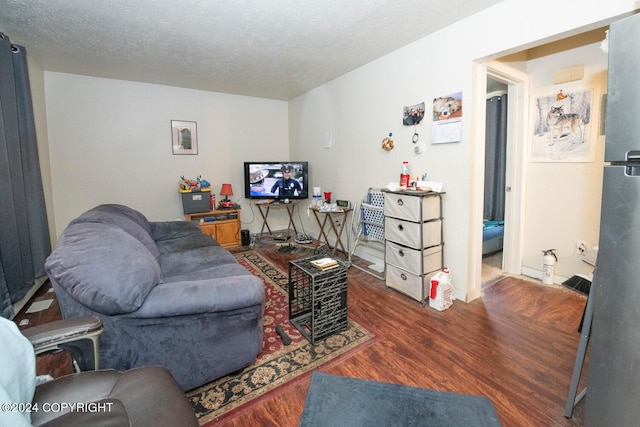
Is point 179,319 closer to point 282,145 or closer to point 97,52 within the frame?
point 97,52

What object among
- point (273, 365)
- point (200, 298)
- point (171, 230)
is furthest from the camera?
point (171, 230)

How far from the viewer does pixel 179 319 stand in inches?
59.6

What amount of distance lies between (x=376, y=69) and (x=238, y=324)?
299 cm

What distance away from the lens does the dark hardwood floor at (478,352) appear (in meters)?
1.48

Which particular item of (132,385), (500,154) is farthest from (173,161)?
(500,154)

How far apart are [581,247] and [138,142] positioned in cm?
529

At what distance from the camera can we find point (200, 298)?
59.7 inches

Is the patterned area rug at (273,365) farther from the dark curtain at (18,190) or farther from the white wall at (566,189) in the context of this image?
the white wall at (566,189)

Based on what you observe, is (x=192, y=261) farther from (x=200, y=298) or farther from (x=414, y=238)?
(x=414, y=238)

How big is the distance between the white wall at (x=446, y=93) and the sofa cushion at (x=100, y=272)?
243 cm

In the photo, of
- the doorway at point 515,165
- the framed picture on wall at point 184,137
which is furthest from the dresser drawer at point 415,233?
the framed picture on wall at point 184,137

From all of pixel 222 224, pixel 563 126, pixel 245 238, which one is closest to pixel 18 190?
pixel 222 224

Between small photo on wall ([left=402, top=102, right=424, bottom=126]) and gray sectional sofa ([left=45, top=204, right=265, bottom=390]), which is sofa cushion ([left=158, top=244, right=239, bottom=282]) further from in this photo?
small photo on wall ([left=402, top=102, right=424, bottom=126])

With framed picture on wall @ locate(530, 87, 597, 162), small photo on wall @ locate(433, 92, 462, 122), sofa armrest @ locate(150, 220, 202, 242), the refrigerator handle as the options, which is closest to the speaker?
sofa armrest @ locate(150, 220, 202, 242)
